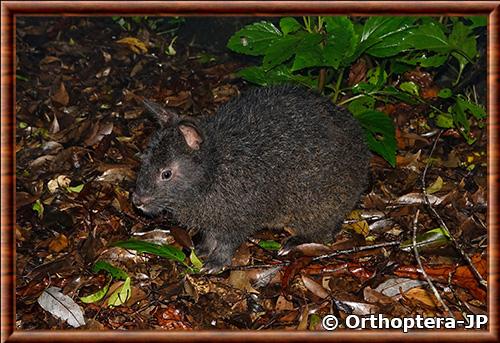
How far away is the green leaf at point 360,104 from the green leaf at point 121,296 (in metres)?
2.92

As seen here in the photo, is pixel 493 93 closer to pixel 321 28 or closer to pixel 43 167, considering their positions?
pixel 321 28

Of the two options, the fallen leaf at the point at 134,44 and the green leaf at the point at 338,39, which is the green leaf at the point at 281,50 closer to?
the green leaf at the point at 338,39

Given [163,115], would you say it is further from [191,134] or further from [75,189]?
[75,189]

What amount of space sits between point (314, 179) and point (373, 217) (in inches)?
34.2

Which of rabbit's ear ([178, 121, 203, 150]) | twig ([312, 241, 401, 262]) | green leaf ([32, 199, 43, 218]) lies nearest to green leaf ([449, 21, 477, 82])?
twig ([312, 241, 401, 262])

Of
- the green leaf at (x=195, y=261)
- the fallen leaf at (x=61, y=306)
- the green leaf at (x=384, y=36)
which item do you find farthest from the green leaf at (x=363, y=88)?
the fallen leaf at (x=61, y=306)

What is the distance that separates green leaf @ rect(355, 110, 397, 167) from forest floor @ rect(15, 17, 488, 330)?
1.67 ft

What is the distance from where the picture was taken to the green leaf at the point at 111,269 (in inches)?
220

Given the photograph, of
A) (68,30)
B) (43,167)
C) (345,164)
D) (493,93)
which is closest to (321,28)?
(345,164)

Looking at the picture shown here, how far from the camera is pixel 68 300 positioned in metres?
Result: 5.46

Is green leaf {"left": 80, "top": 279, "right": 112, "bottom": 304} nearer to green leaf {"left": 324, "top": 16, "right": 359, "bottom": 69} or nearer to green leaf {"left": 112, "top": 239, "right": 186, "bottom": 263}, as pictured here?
green leaf {"left": 112, "top": 239, "right": 186, "bottom": 263}

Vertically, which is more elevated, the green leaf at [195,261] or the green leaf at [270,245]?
the green leaf at [270,245]

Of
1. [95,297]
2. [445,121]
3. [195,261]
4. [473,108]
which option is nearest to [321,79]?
[445,121]

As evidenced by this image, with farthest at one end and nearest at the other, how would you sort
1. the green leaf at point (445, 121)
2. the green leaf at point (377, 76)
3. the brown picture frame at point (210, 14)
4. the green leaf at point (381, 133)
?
the green leaf at point (445, 121) → the green leaf at point (377, 76) → the green leaf at point (381, 133) → the brown picture frame at point (210, 14)
